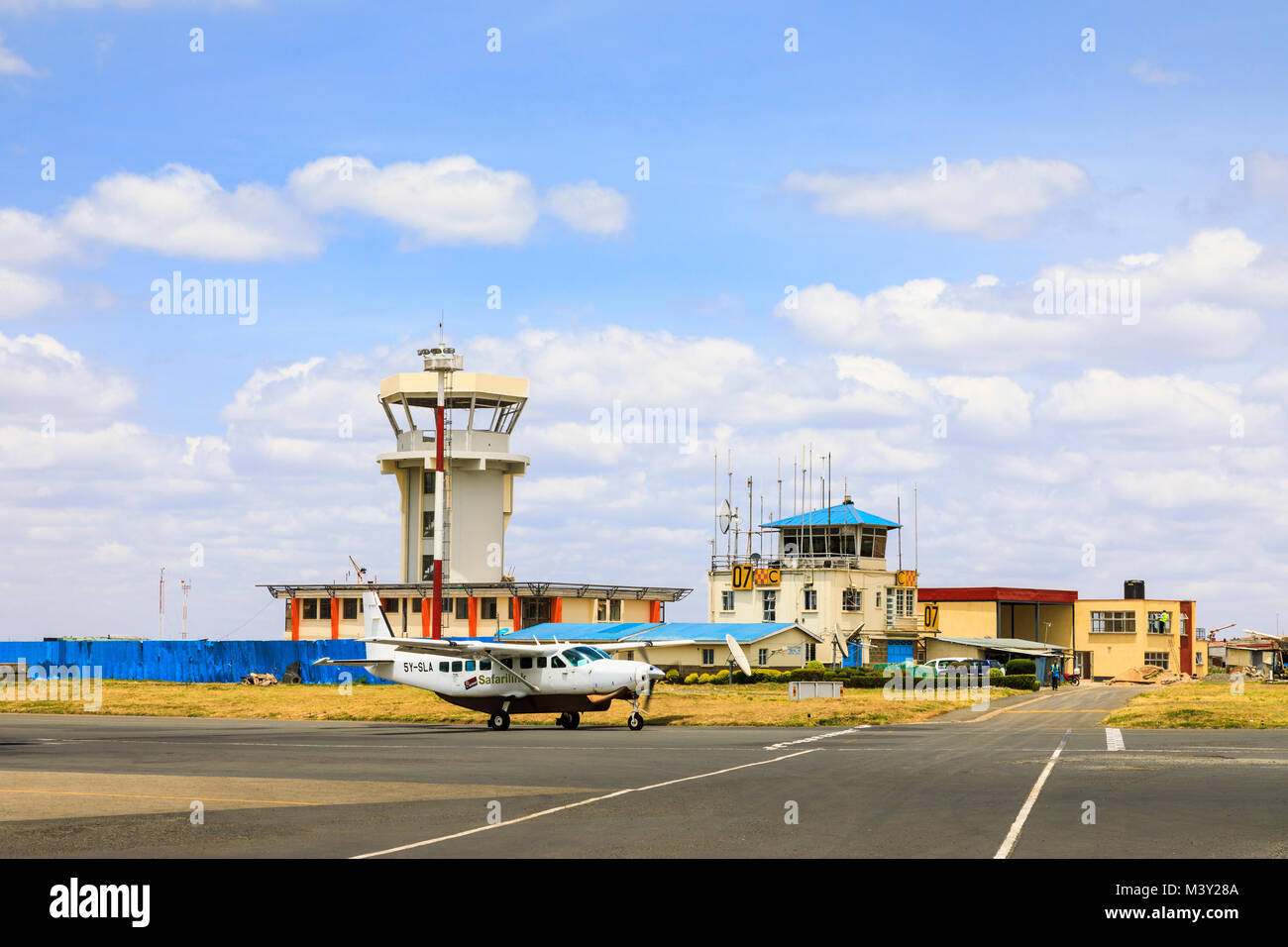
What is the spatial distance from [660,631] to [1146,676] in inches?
1631

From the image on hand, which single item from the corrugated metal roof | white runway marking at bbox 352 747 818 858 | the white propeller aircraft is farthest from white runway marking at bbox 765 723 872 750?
the corrugated metal roof

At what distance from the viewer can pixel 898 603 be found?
89.1 m

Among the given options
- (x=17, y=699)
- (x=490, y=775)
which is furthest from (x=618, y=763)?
(x=17, y=699)

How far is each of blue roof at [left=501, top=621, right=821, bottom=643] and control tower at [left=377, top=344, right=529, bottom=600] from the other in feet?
32.0

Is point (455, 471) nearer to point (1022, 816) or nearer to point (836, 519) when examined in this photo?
point (836, 519)

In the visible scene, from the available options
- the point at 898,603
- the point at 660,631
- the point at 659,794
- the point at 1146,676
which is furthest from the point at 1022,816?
the point at 1146,676

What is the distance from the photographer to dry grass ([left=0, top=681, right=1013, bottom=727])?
4347cm

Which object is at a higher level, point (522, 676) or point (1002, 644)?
point (522, 676)

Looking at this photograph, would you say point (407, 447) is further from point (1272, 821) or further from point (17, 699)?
point (1272, 821)

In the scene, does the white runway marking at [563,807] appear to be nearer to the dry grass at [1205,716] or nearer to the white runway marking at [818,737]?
the white runway marking at [818,737]

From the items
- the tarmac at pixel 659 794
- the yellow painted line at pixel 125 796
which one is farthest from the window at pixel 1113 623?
the yellow painted line at pixel 125 796

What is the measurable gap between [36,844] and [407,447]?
8108 centimetres

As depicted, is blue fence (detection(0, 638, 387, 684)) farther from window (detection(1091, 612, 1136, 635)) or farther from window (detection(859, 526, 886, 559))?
window (detection(1091, 612, 1136, 635))
